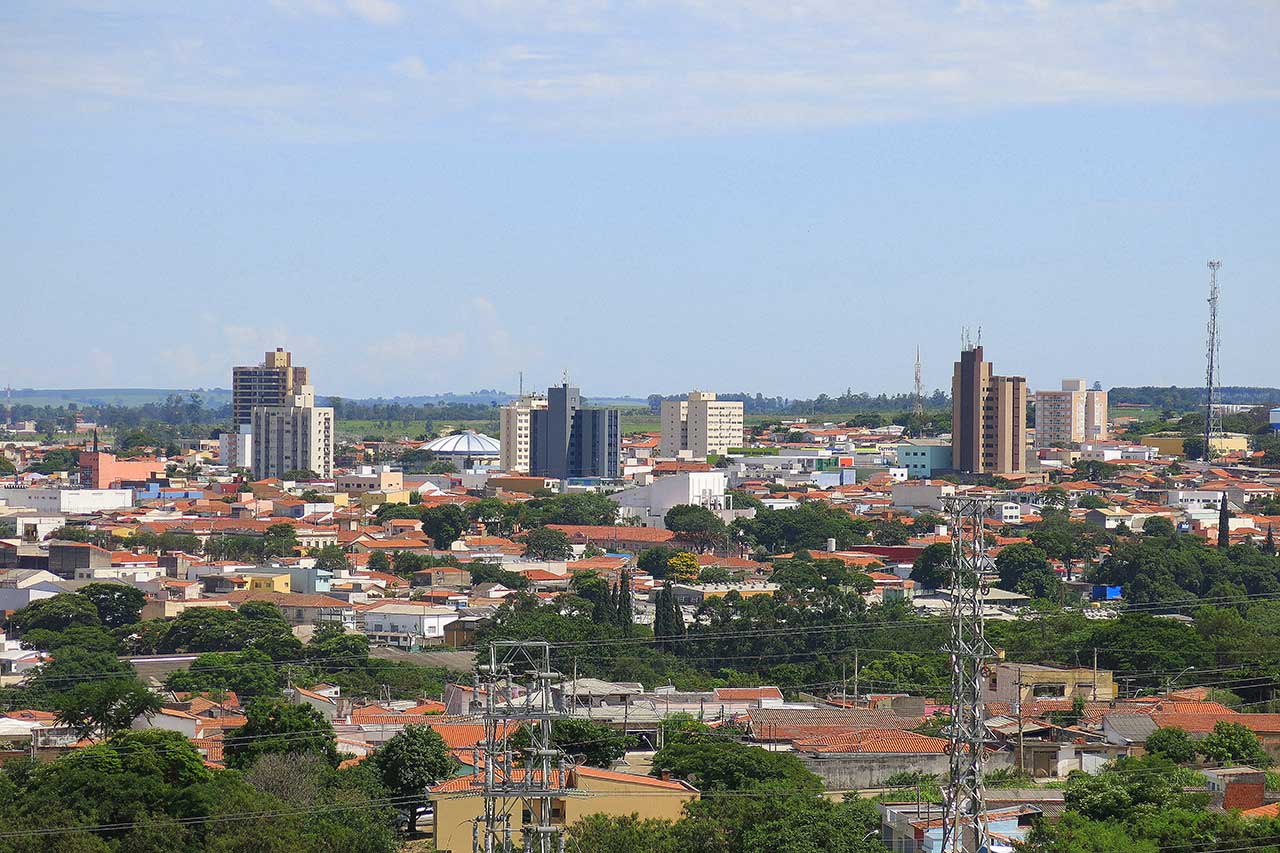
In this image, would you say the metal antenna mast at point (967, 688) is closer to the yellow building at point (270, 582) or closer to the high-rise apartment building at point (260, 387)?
the yellow building at point (270, 582)

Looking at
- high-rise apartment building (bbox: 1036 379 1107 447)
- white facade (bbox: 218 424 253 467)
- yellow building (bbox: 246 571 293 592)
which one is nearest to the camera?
yellow building (bbox: 246 571 293 592)

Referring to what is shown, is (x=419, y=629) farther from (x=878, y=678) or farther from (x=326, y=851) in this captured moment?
(x=326, y=851)

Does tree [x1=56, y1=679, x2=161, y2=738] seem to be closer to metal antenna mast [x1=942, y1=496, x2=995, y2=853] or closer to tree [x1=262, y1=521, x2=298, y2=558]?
metal antenna mast [x1=942, y1=496, x2=995, y2=853]

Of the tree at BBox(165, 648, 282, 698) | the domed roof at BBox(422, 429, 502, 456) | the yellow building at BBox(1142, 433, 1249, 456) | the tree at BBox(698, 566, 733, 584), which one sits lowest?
the tree at BBox(698, 566, 733, 584)

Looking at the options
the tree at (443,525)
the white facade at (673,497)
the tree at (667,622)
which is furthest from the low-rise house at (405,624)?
the white facade at (673,497)

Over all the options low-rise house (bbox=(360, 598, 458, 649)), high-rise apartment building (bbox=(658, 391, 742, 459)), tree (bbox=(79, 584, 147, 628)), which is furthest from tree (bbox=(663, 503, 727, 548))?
high-rise apartment building (bbox=(658, 391, 742, 459))

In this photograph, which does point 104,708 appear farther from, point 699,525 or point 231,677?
point 699,525

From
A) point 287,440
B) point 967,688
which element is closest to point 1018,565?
point 967,688
